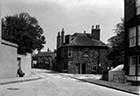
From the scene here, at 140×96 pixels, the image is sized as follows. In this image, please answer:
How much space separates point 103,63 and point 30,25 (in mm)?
21909

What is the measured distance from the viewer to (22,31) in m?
48.1

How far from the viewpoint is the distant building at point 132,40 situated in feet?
86.5

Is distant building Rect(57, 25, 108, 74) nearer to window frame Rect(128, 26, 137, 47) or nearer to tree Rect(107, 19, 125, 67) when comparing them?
tree Rect(107, 19, 125, 67)

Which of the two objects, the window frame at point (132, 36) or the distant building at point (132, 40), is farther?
the window frame at point (132, 36)

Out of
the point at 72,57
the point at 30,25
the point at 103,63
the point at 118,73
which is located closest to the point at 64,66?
the point at 72,57

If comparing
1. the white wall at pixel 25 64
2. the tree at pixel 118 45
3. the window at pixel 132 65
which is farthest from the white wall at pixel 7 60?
the tree at pixel 118 45

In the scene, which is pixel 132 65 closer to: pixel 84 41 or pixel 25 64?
pixel 25 64

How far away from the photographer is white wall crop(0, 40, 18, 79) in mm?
33375

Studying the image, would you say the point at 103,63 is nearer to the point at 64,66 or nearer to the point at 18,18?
the point at 64,66

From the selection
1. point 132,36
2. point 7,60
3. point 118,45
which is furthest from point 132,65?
point 118,45

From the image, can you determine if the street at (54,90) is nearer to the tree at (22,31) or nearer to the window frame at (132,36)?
the window frame at (132,36)

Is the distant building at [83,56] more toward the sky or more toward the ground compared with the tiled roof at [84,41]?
more toward the ground

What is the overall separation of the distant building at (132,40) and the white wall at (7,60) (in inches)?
579

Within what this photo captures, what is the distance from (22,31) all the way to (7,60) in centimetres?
1348
